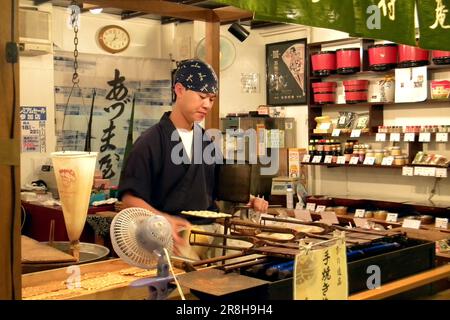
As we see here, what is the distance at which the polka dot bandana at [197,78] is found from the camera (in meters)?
2.87

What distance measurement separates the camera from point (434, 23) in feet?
10.6

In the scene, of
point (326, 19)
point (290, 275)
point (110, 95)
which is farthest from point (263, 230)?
point (110, 95)

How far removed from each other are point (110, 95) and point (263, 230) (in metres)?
5.68

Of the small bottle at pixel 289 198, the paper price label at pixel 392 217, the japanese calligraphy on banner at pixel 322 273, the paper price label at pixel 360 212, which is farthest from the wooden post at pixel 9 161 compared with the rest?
the small bottle at pixel 289 198

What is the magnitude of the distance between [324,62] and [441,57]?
1527 millimetres

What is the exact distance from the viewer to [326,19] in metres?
2.76

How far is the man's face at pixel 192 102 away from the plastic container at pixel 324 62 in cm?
434

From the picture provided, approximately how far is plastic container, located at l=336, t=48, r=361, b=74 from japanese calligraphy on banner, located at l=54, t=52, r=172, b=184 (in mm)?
2526

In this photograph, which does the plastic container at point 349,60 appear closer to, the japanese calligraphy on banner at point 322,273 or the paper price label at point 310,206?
the paper price label at point 310,206

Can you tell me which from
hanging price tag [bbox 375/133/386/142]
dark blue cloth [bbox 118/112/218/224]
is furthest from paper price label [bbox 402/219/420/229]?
dark blue cloth [bbox 118/112/218/224]

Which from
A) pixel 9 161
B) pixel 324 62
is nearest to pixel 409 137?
pixel 324 62

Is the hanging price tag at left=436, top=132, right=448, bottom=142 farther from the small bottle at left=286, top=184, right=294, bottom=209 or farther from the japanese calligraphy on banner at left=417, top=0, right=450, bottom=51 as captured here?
the japanese calligraphy on banner at left=417, top=0, right=450, bottom=51

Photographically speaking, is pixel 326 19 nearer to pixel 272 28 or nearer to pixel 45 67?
pixel 45 67

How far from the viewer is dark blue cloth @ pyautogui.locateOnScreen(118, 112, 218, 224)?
2.73 metres
